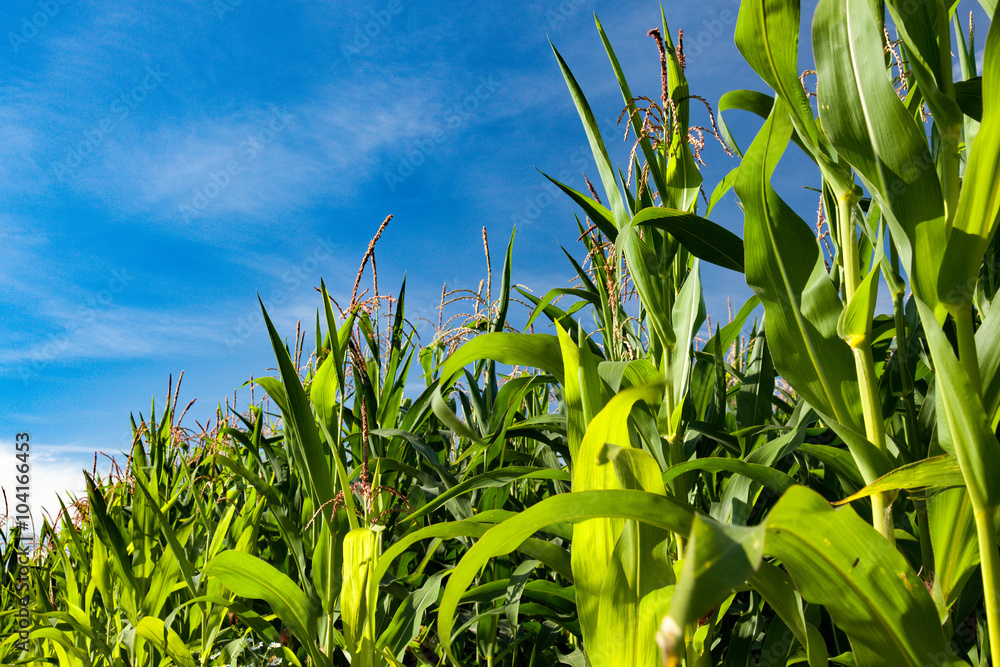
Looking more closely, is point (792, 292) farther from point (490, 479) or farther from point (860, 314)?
point (490, 479)

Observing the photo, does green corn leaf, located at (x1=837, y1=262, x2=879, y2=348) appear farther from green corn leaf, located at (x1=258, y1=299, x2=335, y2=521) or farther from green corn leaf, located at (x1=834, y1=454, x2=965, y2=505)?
green corn leaf, located at (x1=258, y1=299, x2=335, y2=521)

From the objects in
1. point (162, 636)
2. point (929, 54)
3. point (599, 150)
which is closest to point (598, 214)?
point (599, 150)

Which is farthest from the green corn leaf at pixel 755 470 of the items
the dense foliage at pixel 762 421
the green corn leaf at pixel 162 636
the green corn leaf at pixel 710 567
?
the green corn leaf at pixel 162 636

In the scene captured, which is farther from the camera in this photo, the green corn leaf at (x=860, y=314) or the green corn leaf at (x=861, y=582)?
the green corn leaf at (x=860, y=314)

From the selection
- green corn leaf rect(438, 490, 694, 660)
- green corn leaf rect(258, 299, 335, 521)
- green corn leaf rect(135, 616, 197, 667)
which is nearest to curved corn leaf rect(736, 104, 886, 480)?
green corn leaf rect(438, 490, 694, 660)

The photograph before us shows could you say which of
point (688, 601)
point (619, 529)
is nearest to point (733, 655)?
point (619, 529)

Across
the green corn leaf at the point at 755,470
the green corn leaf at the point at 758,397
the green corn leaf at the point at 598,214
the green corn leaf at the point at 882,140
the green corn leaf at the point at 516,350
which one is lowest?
the green corn leaf at the point at 755,470

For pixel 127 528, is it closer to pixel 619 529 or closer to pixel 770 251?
pixel 619 529

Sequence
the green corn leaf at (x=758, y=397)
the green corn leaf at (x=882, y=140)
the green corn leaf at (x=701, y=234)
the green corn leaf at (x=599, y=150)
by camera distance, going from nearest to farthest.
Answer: the green corn leaf at (x=882, y=140)
the green corn leaf at (x=701, y=234)
the green corn leaf at (x=599, y=150)
the green corn leaf at (x=758, y=397)

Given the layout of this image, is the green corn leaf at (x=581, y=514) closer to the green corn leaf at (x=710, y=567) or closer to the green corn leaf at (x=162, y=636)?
the green corn leaf at (x=710, y=567)

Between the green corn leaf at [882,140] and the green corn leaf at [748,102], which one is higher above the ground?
the green corn leaf at [748,102]

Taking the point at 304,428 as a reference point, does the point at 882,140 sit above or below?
above

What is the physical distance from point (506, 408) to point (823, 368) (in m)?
0.64

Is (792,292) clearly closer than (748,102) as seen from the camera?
Yes
